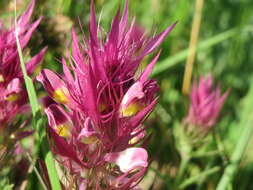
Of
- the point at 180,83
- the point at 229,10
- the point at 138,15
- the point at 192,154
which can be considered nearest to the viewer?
the point at 192,154

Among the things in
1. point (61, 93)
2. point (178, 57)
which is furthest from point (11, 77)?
point (178, 57)

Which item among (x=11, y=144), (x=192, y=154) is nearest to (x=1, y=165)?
(x=11, y=144)

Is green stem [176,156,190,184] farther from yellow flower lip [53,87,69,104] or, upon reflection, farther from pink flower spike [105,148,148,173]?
yellow flower lip [53,87,69,104]

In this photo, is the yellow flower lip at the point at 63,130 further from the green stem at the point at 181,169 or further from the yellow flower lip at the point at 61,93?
the green stem at the point at 181,169

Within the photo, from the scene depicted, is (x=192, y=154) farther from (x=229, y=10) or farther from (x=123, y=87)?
(x=229, y=10)

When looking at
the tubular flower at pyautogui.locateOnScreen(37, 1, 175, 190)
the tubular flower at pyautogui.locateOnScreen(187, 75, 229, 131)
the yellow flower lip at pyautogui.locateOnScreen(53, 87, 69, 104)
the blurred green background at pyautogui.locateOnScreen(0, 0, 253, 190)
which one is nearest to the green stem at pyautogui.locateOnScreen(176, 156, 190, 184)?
the blurred green background at pyautogui.locateOnScreen(0, 0, 253, 190)
